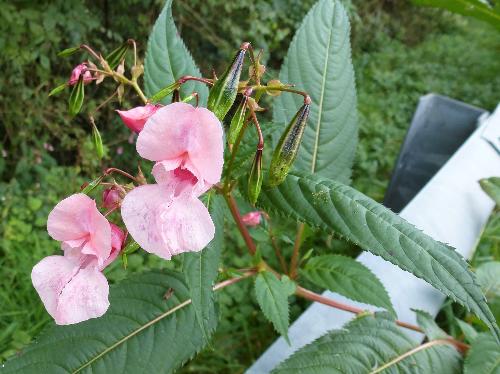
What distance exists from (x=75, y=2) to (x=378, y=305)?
204cm

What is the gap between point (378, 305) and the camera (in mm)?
985

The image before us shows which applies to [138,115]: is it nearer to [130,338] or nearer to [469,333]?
[130,338]

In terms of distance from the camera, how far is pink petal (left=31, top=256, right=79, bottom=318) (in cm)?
58

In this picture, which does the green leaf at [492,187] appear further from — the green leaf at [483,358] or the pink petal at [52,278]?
the pink petal at [52,278]

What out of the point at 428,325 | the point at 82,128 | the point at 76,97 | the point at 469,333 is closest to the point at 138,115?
the point at 76,97

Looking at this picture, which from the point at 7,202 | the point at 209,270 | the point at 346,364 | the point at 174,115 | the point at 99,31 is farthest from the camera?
the point at 99,31

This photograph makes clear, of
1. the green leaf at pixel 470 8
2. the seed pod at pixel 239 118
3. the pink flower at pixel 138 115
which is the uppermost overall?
the green leaf at pixel 470 8

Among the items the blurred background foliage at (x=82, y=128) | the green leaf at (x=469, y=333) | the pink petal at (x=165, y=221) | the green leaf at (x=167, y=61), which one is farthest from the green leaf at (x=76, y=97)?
the green leaf at (x=469, y=333)

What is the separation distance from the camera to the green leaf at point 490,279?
1.23m

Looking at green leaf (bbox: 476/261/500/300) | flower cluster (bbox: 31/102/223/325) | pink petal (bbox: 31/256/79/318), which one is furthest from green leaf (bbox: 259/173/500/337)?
green leaf (bbox: 476/261/500/300)

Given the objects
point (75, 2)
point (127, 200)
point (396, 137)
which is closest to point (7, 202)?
point (75, 2)

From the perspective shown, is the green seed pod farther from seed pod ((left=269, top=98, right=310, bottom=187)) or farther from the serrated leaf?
the serrated leaf

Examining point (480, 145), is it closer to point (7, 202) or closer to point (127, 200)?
point (127, 200)

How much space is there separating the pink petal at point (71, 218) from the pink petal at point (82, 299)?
0.15 ft
